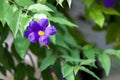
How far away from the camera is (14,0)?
1.44m

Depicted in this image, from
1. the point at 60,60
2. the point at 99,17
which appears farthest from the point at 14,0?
the point at 99,17

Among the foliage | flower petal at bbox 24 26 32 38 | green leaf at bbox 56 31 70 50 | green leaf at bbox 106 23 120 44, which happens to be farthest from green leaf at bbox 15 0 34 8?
green leaf at bbox 106 23 120 44

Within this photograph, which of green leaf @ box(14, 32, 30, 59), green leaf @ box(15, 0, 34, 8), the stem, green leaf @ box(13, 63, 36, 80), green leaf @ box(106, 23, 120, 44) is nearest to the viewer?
green leaf @ box(15, 0, 34, 8)

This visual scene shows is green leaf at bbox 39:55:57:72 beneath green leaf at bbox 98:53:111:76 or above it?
above

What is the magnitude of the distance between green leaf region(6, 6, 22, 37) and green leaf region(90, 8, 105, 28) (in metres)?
0.80

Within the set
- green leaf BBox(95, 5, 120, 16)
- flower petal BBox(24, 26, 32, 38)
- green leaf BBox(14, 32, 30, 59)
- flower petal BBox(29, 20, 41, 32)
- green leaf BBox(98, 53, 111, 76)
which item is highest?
flower petal BBox(29, 20, 41, 32)

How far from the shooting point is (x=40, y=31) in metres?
1.33

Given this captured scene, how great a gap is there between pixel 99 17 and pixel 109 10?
0.42ft

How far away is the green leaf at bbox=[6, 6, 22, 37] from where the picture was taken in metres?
1.33

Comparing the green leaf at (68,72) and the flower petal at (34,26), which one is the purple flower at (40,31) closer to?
the flower petal at (34,26)

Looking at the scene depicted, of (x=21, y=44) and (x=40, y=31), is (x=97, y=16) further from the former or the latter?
(x=40, y=31)

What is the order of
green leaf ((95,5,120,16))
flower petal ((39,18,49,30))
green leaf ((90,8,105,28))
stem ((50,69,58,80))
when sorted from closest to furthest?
flower petal ((39,18,49,30))
stem ((50,69,58,80))
green leaf ((90,8,105,28))
green leaf ((95,5,120,16))

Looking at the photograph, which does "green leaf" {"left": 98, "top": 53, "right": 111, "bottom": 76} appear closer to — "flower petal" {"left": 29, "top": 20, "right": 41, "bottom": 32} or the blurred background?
"flower petal" {"left": 29, "top": 20, "right": 41, "bottom": 32}

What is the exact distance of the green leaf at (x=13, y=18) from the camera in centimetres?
133
